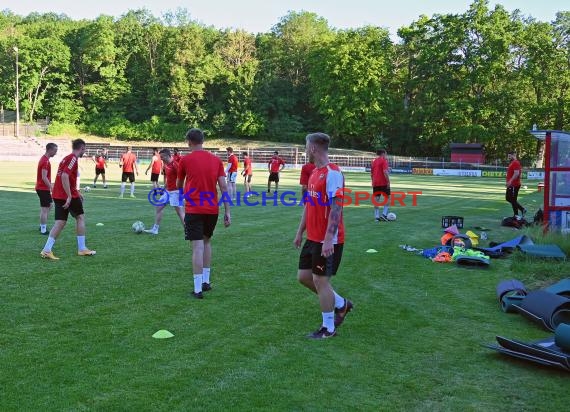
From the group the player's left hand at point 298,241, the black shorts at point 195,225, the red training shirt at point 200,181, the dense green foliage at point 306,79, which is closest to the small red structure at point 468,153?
Answer: the dense green foliage at point 306,79

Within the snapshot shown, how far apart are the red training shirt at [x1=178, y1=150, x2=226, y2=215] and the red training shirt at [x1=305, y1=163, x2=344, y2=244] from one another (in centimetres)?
175

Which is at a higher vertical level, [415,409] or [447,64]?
[447,64]

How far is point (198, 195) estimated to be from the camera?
675 centimetres

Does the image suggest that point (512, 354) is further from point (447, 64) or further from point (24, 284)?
point (447, 64)

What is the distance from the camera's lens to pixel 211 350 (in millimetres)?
5016

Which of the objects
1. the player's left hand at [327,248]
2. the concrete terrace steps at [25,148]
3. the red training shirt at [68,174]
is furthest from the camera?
the concrete terrace steps at [25,148]

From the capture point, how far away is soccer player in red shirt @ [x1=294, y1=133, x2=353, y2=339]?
5.18 meters

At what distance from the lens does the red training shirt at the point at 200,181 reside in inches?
266

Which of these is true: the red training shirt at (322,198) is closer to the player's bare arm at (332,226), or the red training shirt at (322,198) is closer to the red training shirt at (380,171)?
the player's bare arm at (332,226)

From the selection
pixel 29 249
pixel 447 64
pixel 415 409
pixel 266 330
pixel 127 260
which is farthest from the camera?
pixel 447 64

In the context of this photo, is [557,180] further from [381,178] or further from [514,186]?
[381,178]

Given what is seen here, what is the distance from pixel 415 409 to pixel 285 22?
274 feet

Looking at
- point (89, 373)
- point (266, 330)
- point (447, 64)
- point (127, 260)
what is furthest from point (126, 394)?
point (447, 64)

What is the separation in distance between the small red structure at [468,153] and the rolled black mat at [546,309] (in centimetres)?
4816
